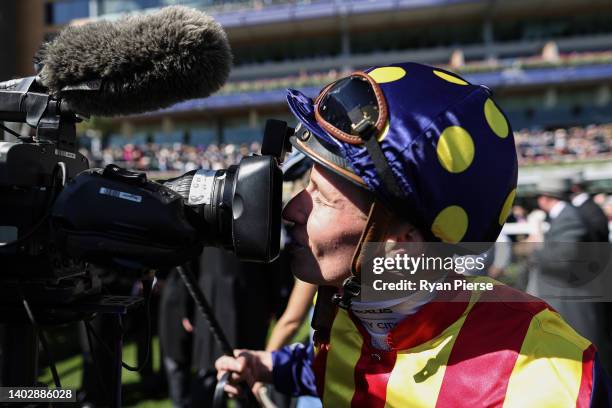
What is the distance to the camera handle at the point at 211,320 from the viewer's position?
1271 millimetres

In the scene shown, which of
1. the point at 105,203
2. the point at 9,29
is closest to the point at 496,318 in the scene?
the point at 105,203

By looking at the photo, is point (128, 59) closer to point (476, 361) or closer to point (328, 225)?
point (328, 225)

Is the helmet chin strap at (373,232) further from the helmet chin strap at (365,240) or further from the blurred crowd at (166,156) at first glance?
the blurred crowd at (166,156)

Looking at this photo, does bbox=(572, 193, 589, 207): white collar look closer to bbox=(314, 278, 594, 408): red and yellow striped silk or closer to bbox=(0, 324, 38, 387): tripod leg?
bbox=(314, 278, 594, 408): red and yellow striped silk

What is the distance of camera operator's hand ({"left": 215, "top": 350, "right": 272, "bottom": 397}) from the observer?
1418 millimetres

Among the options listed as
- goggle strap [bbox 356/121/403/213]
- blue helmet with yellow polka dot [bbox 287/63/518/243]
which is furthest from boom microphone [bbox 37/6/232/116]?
goggle strap [bbox 356/121/403/213]

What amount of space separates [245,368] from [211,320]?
0.23 m

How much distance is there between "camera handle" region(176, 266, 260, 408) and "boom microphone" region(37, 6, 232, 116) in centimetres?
41

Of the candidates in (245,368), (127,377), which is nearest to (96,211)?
(245,368)

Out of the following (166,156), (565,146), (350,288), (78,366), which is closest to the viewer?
(350,288)

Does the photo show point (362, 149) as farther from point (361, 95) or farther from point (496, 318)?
point (496, 318)

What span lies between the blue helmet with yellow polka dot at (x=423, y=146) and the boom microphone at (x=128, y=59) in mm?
262

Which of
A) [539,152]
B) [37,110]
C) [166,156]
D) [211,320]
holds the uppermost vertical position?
[37,110]

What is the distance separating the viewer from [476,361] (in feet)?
3.51
